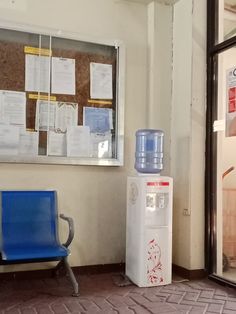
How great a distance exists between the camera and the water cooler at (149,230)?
3.23 metres

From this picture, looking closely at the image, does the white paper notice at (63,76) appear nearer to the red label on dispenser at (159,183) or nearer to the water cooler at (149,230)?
the water cooler at (149,230)

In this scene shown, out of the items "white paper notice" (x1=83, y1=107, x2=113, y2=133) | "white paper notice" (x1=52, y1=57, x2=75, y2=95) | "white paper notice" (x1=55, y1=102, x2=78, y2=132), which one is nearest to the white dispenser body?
"white paper notice" (x1=83, y1=107, x2=113, y2=133)

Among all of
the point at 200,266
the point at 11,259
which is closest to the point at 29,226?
the point at 11,259

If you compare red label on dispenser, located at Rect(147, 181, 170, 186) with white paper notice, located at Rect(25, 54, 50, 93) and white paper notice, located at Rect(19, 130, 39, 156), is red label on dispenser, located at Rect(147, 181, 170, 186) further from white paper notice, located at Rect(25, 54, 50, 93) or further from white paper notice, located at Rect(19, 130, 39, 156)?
white paper notice, located at Rect(25, 54, 50, 93)

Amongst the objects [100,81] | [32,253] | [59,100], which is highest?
[100,81]

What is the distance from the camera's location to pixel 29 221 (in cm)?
328

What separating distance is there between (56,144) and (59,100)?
42 centimetres

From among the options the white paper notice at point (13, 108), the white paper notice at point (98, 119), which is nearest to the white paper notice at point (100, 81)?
the white paper notice at point (98, 119)

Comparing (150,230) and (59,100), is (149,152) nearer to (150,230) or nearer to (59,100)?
(150,230)

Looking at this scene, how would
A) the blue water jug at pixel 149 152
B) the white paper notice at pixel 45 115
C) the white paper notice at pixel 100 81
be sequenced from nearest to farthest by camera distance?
the white paper notice at pixel 45 115, the blue water jug at pixel 149 152, the white paper notice at pixel 100 81

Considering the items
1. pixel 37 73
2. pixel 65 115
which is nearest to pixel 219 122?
pixel 65 115

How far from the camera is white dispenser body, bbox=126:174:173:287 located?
10.6ft

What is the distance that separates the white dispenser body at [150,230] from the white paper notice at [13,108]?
1.18 metres

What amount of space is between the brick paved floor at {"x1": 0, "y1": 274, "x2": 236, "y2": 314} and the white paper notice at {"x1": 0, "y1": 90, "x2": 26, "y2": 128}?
1.43 m
